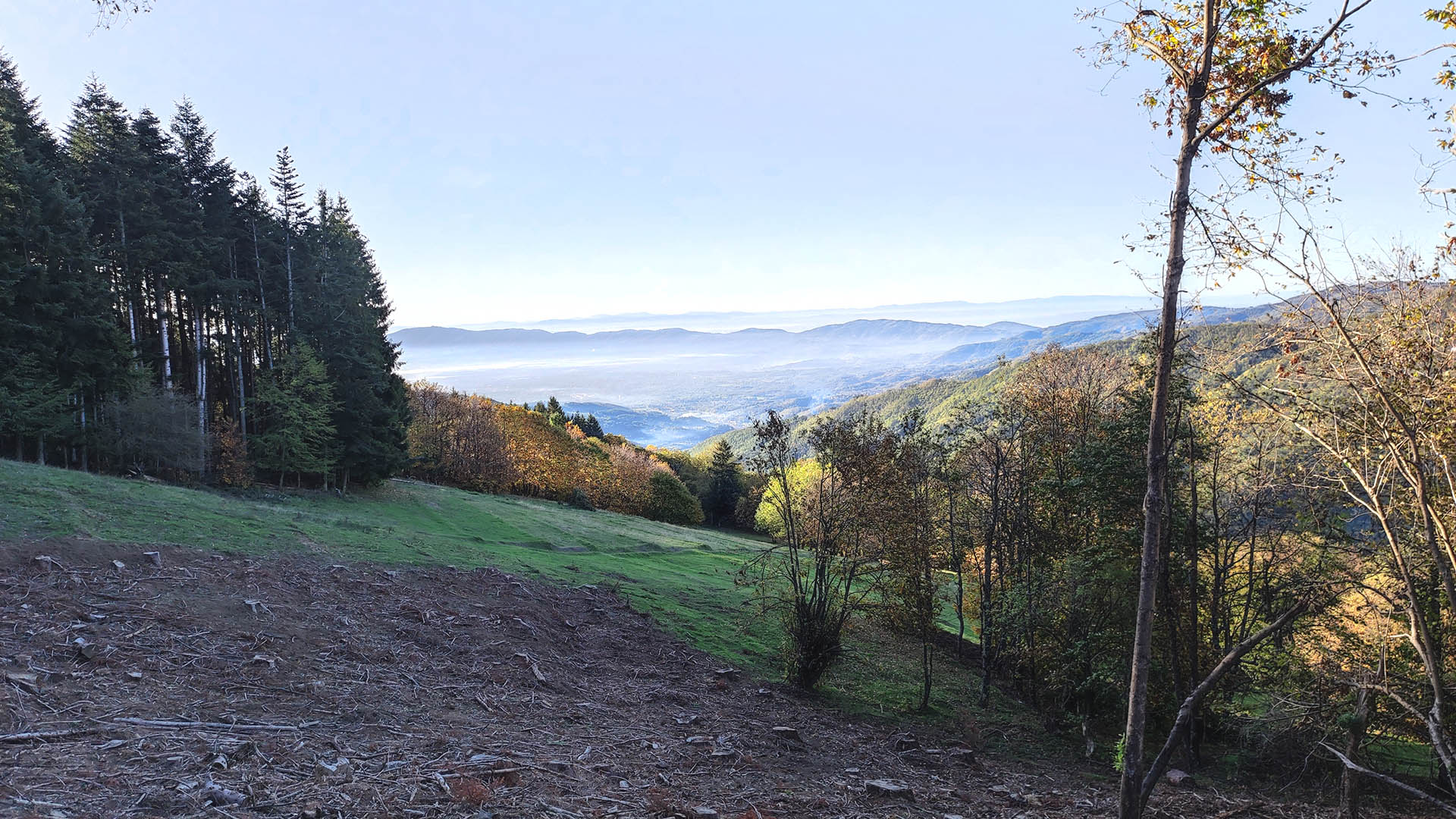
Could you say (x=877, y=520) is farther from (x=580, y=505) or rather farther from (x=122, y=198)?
(x=580, y=505)

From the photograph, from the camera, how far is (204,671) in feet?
26.0

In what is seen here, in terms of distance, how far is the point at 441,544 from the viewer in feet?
70.7

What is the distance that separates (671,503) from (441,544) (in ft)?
157

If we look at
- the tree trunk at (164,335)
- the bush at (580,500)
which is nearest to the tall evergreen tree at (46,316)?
the tree trunk at (164,335)

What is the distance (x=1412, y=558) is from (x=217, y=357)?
51529 mm

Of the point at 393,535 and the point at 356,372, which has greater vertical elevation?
the point at 356,372

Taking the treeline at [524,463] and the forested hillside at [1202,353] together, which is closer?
the forested hillside at [1202,353]

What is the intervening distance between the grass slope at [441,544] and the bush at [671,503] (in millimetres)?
34868

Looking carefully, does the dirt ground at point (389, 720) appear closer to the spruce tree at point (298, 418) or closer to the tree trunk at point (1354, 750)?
the tree trunk at point (1354, 750)

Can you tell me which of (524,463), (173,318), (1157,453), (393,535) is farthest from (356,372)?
(1157,453)

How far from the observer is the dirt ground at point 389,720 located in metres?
5.66

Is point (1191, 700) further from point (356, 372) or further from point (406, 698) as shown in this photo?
point (356, 372)

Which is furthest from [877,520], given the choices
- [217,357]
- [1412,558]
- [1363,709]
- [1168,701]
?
[217,357]

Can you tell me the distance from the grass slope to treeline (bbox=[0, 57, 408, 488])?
179 inches
